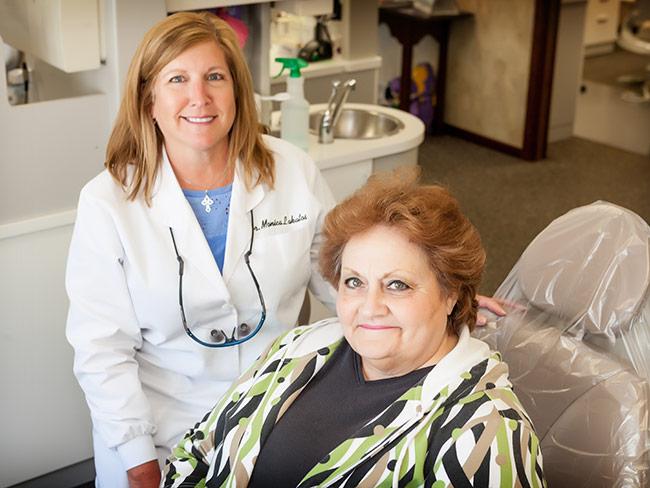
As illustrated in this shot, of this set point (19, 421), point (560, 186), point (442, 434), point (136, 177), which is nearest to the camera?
point (442, 434)

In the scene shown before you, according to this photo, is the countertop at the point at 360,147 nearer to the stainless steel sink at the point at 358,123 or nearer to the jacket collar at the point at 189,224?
the stainless steel sink at the point at 358,123

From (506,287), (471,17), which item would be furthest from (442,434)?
(471,17)

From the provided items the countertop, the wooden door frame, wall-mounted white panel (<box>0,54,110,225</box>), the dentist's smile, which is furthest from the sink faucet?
the wooden door frame

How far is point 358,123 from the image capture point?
3.23m

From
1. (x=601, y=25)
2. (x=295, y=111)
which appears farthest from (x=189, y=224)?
(x=601, y=25)

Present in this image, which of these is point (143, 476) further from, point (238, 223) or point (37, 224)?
point (37, 224)

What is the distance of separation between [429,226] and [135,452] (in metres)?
0.78

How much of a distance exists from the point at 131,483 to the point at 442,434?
74 centimetres

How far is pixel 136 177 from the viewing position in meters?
1.94

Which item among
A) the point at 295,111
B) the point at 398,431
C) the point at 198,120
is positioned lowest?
the point at 398,431

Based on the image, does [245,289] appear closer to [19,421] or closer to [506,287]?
[506,287]

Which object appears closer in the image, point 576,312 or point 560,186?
point 576,312

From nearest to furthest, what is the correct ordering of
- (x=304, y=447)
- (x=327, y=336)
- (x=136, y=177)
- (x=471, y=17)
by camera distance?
1. (x=304, y=447)
2. (x=327, y=336)
3. (x=136, y=177)
4. (x=471, y=17)

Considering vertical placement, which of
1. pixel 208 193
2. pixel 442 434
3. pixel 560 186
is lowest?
pixel 560 186
